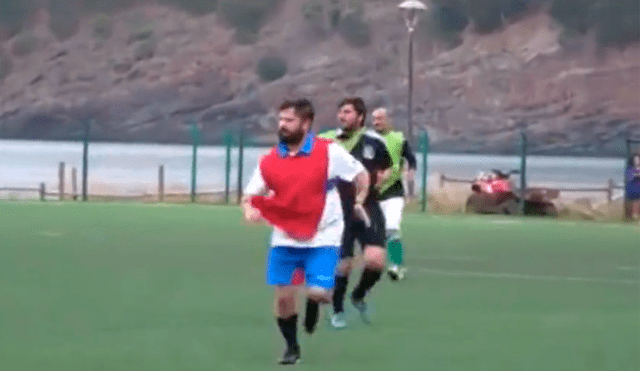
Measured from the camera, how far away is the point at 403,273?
807 inches

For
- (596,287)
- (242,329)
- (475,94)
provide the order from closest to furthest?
(242,329) → (596,287) → (475,94)

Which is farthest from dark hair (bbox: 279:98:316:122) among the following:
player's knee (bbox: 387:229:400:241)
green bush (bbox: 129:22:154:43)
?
green bush (bbox: 129:22:154:43)

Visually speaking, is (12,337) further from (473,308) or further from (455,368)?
(473,308)

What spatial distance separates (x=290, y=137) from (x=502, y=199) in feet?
88.2

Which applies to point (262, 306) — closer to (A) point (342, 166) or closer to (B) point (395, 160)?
(B) point (395, 160)

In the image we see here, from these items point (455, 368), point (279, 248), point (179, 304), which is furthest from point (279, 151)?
point (179, 304)

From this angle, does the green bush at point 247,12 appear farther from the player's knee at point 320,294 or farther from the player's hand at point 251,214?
the player's hand at point 251,214

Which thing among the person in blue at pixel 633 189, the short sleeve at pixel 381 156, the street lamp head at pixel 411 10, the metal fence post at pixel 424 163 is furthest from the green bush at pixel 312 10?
the short sleeve at pixel 381 156

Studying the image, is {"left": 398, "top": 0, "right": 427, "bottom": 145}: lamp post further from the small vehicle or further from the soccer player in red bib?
the soccer player in red bib

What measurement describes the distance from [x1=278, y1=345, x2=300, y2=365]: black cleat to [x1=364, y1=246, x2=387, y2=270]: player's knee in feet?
8.88

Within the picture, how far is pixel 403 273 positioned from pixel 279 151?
808cm

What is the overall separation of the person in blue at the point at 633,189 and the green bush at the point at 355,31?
286 ft

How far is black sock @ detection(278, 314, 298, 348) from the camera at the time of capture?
41.8ft

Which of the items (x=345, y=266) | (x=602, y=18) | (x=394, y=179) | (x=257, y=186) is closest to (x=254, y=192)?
(x=257, y=186)
